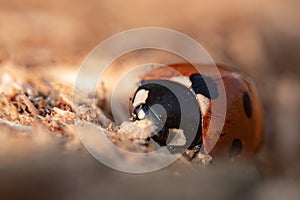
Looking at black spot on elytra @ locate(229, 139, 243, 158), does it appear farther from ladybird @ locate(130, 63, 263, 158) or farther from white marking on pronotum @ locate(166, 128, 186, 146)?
white marking on pronotum @ locate(166, 128, 186, 146)

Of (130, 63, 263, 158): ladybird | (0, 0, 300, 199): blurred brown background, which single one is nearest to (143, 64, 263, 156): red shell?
(130, 63, 263, 158): ladybird

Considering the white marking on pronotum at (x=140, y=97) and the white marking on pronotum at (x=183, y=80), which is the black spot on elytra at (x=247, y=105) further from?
A: the white marking on pronotum at (x=140, y=97)

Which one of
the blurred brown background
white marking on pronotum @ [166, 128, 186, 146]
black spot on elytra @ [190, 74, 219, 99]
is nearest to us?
white marking on pronotum @ [166, 128, 186, 146]

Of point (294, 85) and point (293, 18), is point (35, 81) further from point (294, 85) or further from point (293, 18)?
point (293, 18)

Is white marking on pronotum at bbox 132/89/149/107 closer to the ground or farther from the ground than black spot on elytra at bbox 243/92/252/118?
farther from the ground

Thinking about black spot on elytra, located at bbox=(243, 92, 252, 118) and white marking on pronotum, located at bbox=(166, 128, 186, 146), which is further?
black spot on elytra, located at bbox=(243, 92, 252, 118)

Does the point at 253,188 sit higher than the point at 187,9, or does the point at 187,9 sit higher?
the point at 187,9

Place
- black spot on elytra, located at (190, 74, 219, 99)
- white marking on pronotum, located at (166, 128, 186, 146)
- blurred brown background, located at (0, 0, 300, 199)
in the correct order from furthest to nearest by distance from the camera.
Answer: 1. blurred brown background, located at (0, 0, 300, 199)
2. black spot on elytra, located at (190, 74, 219, 99)
3. white marking on pronotum, located at (166, 128, 186, 146)

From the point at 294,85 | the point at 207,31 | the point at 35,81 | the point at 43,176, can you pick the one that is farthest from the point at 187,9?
the point at 43,176
